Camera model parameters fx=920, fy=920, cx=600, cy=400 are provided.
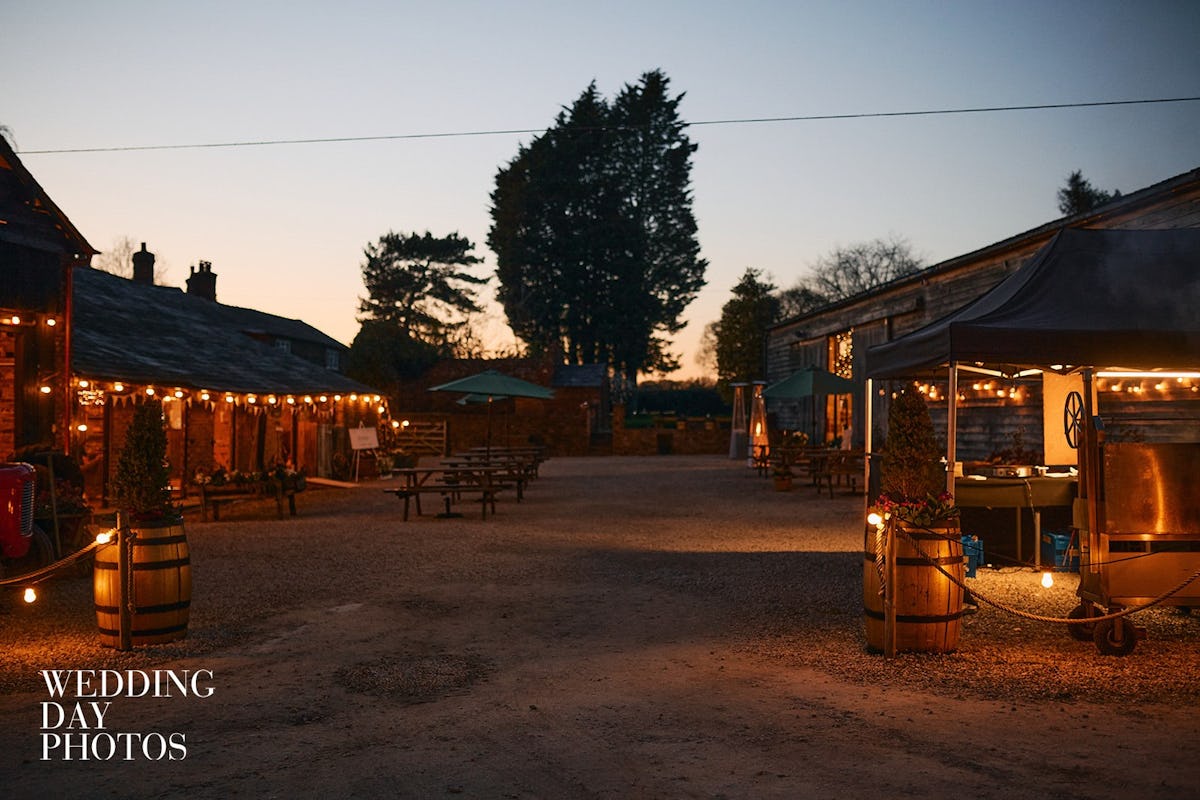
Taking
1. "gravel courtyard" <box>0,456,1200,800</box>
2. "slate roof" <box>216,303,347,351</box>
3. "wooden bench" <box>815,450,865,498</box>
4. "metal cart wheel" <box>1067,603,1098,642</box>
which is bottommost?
"gravel courtyard" <box>0,456,1200,800</box>

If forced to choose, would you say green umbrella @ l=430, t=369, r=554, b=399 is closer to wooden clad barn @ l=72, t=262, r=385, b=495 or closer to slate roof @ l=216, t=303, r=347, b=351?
wooden clad barn @ l=72, t=262, r=385, b=495

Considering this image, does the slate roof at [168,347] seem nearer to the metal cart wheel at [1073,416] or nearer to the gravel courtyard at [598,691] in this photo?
the gravel courtyard at [598,691]

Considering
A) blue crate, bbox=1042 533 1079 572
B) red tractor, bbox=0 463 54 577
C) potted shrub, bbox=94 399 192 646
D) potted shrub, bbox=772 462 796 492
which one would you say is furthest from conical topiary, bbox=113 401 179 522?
potted shrub, bbox=772 462 796 492

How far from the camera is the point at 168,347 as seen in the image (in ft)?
62.3

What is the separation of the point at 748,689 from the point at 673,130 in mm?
56074

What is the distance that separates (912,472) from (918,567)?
0.72 m

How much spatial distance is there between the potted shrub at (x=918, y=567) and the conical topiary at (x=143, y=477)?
4.90 metres

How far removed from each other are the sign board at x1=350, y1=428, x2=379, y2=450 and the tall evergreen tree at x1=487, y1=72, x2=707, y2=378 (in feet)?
90.3

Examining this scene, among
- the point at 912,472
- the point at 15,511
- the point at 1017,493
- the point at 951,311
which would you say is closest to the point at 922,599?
the point at 912,472

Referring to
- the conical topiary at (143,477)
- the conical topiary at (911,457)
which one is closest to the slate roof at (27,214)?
the conical topiary at (143,477)

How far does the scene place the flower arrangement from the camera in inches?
242

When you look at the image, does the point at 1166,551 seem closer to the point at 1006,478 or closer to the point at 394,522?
the point at 1006,478

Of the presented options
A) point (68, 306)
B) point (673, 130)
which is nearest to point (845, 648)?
point (68, 306)

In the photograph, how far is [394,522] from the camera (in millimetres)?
14172
